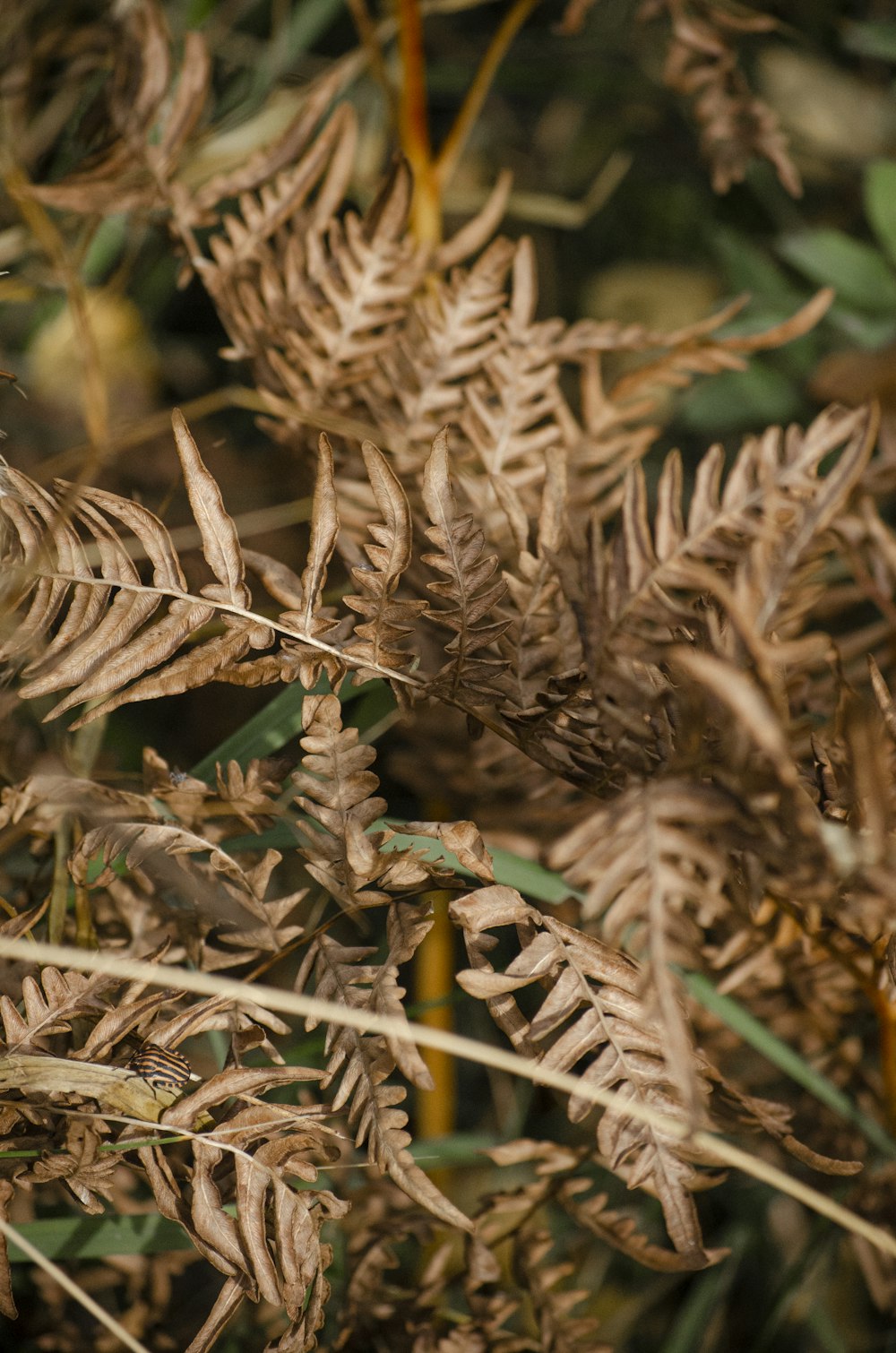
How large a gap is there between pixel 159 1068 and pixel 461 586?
0.32 m

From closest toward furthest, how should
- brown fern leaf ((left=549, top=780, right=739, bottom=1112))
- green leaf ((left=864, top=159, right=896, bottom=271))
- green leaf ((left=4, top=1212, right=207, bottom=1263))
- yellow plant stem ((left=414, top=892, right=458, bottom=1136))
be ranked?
brown fern leaf ((left=549, top=780, right=739, bottom=1112))
green leaf ((left=4, top=1212, right=207, bottom=1263))
yellow plant stem ((left=414, top=892, right=458, bottom=1136))
green leaf ((left=864, top=159, right=896, bottom=271))

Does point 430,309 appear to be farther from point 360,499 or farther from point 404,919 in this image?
point 404,919

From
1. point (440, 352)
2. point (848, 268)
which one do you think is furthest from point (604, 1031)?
point (848, 268)

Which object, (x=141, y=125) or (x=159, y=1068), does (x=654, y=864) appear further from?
(x=141, y=125)

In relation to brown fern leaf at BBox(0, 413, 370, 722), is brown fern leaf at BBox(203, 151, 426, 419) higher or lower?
higher

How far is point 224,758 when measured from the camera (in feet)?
2.29

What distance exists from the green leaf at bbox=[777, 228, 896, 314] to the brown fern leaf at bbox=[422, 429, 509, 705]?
79 centimetres

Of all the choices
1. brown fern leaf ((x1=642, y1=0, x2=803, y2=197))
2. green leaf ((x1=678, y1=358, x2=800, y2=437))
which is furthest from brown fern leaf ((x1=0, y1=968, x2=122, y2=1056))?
green leaf ((x1=678, y1=358, x2=800, y2=437))

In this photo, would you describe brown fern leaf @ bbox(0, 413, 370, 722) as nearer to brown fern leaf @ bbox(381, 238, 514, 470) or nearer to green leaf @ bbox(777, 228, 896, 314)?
brown fern leaf @ bbox(381, 238, 514, 470)

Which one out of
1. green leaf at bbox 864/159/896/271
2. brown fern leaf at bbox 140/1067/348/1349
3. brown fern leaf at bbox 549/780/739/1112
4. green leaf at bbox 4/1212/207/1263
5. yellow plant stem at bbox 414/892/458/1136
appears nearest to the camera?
brown fern leaf at bbox 549/780/739/1112

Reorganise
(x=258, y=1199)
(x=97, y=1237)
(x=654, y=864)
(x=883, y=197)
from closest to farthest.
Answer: (x=654, y=864), (x=258, y=1199), (x=97, y=1237), (x=883, y=197)

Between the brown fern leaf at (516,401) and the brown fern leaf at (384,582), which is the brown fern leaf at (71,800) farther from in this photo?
the brown fern leaf at (516,401)

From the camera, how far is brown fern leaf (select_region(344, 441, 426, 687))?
491mm

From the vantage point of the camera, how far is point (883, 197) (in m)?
1.03
